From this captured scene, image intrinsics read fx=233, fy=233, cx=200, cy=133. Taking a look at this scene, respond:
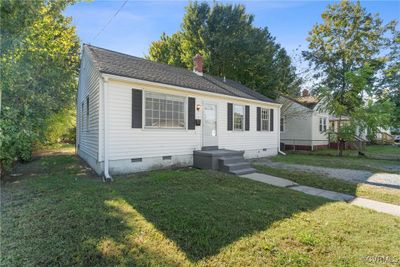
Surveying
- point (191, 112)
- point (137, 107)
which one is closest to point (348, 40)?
point (191, 112)

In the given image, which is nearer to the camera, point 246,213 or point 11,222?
point 11,222

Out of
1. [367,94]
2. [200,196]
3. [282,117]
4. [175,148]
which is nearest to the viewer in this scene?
[200,196]

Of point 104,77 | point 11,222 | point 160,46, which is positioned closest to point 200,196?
point 11,222

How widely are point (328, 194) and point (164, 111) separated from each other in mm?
5699

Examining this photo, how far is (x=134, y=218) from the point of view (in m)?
3.90

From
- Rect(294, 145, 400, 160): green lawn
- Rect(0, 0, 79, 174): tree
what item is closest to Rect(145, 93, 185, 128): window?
Rect(0, 0, 79, 174): tree

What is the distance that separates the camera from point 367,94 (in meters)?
16.2

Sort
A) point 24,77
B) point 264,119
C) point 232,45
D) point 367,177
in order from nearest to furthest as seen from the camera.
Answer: point 24,77 → point 367,177 → point 264,119 → point 232,45

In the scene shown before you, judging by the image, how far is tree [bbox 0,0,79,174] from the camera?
10.9ft

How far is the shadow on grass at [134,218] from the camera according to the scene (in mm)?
2869

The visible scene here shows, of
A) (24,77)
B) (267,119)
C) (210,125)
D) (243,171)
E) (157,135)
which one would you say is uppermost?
(24,77)

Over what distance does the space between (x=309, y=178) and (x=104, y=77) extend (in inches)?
279

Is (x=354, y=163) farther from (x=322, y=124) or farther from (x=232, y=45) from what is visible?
(x=232, y=45)

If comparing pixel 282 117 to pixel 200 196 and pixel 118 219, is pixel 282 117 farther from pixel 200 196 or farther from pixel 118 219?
pixel 118 219
